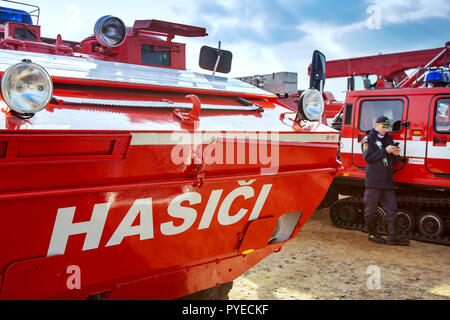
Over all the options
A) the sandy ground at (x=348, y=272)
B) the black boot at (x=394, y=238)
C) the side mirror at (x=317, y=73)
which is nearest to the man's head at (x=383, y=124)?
the black boot at (x=394, y=238)

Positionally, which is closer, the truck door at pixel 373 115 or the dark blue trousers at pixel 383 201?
the dark blue trousers at pixel 383 201

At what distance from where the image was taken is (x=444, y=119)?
228 inches

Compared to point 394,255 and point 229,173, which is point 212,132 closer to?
point 229,173

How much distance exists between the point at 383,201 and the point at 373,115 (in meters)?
1.48

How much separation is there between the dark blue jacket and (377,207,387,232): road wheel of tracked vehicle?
82 centimetres

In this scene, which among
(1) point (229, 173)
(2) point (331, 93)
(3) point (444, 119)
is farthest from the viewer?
(2) point (331, 93)

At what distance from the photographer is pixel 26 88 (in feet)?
5.02

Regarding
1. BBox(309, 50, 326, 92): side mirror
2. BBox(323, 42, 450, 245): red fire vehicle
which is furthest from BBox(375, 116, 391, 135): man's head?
BBox(309, 50, 326, 92): side mirror

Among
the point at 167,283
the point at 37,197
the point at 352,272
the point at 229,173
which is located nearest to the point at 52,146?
the point at 37,197

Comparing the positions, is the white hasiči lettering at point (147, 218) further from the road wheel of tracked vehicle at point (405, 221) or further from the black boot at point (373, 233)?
the road wheel of tracked vehicle at point (405, 221)

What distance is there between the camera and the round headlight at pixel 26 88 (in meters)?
1.47

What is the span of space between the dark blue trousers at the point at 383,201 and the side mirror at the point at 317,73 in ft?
10.6

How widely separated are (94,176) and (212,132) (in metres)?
0.55

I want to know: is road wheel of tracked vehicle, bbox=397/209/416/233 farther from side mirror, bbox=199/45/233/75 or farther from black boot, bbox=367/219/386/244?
side mirror, bbox=199/45/233/75
